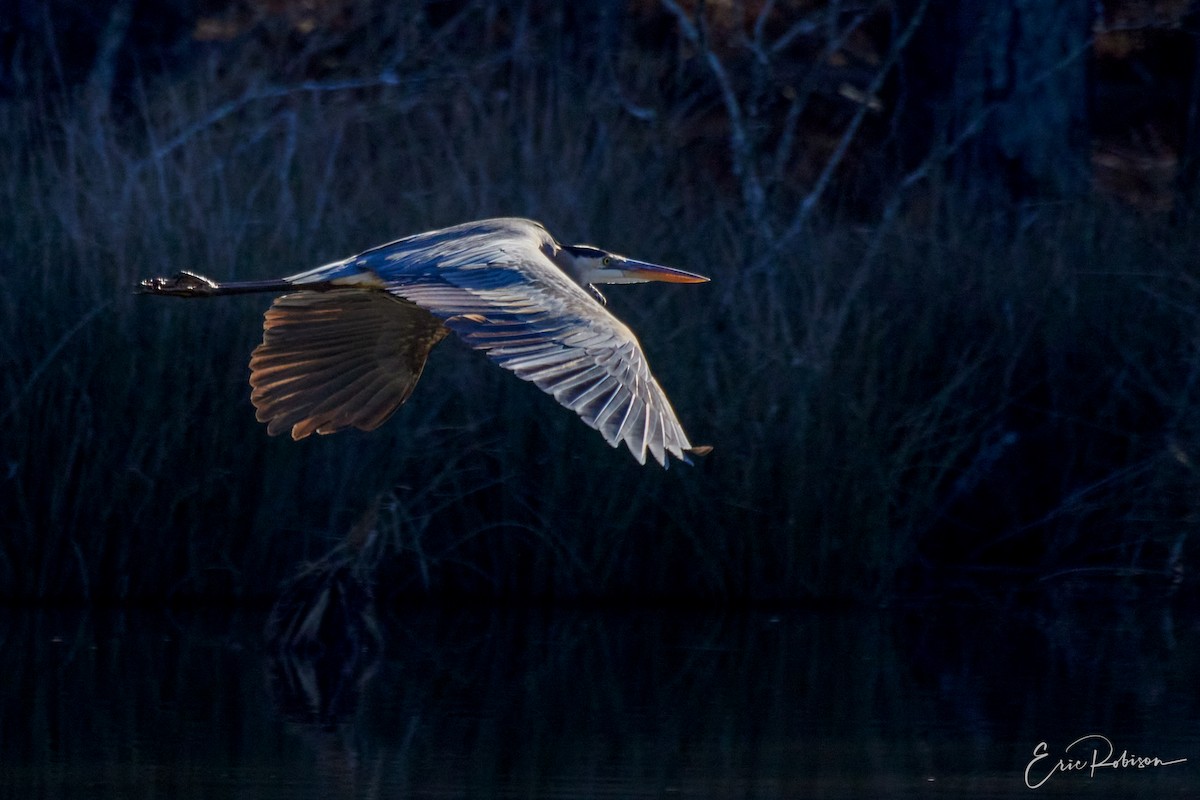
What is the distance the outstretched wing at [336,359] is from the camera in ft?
17.1

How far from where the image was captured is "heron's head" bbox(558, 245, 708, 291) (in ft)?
19.7

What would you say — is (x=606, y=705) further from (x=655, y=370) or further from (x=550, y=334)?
(x=550, y=334)

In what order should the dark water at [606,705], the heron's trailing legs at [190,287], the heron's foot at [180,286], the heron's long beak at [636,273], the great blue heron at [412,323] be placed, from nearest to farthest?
the great blue heron at [412,323] < the dark water at [606,705] < the heron's trailing legs at [190,287] < the heron's foot at [180,286] < the heron's long beak at [636,273]

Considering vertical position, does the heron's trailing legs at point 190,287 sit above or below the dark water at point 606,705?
above

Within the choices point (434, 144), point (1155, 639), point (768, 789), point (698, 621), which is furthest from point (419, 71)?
point (768, 789)

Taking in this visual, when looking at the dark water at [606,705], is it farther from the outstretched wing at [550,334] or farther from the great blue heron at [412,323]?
A: the outstretched wing at [550,334]

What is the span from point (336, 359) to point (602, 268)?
1.13m

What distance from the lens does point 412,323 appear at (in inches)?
211

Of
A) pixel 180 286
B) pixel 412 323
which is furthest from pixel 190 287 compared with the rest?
pixel 412 323

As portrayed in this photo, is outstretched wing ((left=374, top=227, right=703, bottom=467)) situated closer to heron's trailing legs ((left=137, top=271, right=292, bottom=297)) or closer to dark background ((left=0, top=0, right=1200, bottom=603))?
heron's trailing legs ((left=137, top=271, right=292, bottom=297))

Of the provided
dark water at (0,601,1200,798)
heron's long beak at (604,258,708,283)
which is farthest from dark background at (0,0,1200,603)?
heron's long beak at (604,258,708,283)

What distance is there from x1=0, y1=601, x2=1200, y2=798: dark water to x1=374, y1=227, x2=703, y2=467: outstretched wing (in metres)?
1.29

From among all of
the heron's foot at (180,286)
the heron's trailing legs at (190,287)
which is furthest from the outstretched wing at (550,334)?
the heron's foot at (180,286)

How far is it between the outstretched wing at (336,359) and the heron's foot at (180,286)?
0.68 ft
